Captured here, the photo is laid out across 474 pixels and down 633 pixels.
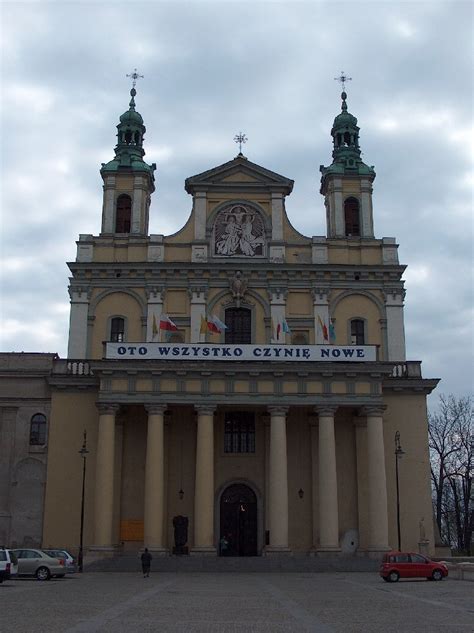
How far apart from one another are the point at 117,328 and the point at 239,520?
12.6 metres

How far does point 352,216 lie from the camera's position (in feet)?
160

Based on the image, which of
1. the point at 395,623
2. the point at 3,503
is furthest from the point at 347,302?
the point at 395,623

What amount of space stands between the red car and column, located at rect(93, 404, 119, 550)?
14082 millimetres

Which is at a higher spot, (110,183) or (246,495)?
(110,183)

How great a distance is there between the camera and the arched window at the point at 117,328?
4549 cm

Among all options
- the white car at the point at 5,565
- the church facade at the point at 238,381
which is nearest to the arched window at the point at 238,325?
the church facade at the point at 238,381

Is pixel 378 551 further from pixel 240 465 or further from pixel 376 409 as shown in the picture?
pixel 240 465

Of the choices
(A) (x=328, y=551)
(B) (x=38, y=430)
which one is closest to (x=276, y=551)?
(A) (x=328, y=551)

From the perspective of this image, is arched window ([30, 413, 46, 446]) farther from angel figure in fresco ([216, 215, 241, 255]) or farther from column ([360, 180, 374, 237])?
column ([360, 180, 374, 237])

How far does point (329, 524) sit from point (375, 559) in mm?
2654

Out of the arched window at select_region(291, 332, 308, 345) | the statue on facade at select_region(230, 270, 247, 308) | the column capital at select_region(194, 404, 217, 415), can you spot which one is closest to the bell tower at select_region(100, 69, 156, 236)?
the statue on facade at select_region(230, 270, 247, 308)

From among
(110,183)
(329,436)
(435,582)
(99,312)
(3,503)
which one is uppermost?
(110,183)

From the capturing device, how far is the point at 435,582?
3072 centimetres

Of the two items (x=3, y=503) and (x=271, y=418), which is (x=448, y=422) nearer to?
(x=271, y=418)
